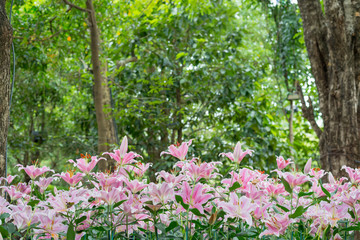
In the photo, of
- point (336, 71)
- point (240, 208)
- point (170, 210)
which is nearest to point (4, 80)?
point (170, 210)

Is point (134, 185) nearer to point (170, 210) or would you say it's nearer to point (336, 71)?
point (170, 210)

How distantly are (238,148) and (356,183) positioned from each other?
41cm

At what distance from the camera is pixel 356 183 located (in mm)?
1120

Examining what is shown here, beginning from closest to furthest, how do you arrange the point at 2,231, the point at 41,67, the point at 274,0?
1. the point at 2,231
2. the point at 274,0
3. the point at 41,67

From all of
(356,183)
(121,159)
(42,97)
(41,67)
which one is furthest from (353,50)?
(42,97)

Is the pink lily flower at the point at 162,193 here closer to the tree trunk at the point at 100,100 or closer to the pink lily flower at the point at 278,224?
the pink lily flower at the point at 278,224

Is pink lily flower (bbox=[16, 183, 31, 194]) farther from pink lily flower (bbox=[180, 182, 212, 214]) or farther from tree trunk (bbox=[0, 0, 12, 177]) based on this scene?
pink lily flower (bbox=[180, 182, 212, 214])

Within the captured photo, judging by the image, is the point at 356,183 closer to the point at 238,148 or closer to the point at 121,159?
the point at 238,148

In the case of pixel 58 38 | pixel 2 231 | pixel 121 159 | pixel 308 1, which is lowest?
pixel 2 231

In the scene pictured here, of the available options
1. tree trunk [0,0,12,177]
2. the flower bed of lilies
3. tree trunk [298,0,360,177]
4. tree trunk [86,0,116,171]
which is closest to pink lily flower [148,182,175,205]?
the flower bed of lilies

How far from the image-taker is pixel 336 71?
6.44ft

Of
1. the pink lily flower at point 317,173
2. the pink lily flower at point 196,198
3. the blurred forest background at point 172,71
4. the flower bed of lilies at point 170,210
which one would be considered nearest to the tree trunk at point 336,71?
the pink lily flower at point 317,173

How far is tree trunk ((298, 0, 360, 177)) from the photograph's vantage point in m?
1.89

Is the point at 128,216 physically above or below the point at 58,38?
below
